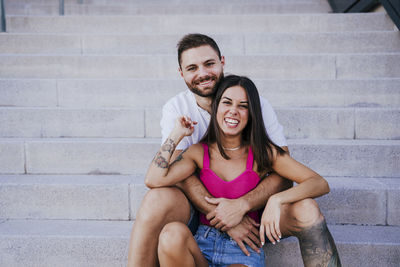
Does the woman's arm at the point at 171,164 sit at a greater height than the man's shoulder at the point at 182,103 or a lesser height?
lesser

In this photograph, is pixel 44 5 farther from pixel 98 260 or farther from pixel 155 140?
pixel 98 260

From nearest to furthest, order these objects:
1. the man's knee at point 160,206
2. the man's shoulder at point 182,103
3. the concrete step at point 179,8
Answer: the man's knee at point 160,206 → the man's shoulder at point 182,103 → the concrete step at point 179,8

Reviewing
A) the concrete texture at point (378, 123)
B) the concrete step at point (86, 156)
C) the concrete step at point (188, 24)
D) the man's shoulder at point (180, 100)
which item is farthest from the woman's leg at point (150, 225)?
the concrete step at point (188, 24)

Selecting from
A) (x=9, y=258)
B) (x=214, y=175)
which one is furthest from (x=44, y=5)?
(x=214, y=175)

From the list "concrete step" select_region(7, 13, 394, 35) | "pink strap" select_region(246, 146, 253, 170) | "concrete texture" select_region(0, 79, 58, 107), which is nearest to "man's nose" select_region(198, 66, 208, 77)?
"pink strap" select_region(246, 146, 253, 170)

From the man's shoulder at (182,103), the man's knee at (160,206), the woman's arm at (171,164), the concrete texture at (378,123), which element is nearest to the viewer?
the man's knee at (160,206)

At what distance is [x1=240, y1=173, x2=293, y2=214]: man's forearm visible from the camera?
1.61 meters

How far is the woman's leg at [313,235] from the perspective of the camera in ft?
4.69

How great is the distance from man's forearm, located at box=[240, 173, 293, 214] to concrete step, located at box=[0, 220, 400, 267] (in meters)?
0.34

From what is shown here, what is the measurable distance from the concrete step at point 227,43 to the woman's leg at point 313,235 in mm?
2139

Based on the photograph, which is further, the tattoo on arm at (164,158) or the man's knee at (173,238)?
the tattoo on arm at (164,158)

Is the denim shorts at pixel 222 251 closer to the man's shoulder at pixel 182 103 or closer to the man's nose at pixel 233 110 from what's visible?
the man's nose at pixel 233 110

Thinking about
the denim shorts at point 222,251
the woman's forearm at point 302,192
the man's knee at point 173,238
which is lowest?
the denim shorts at point 222,251

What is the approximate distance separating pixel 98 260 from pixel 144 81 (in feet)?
4.98
